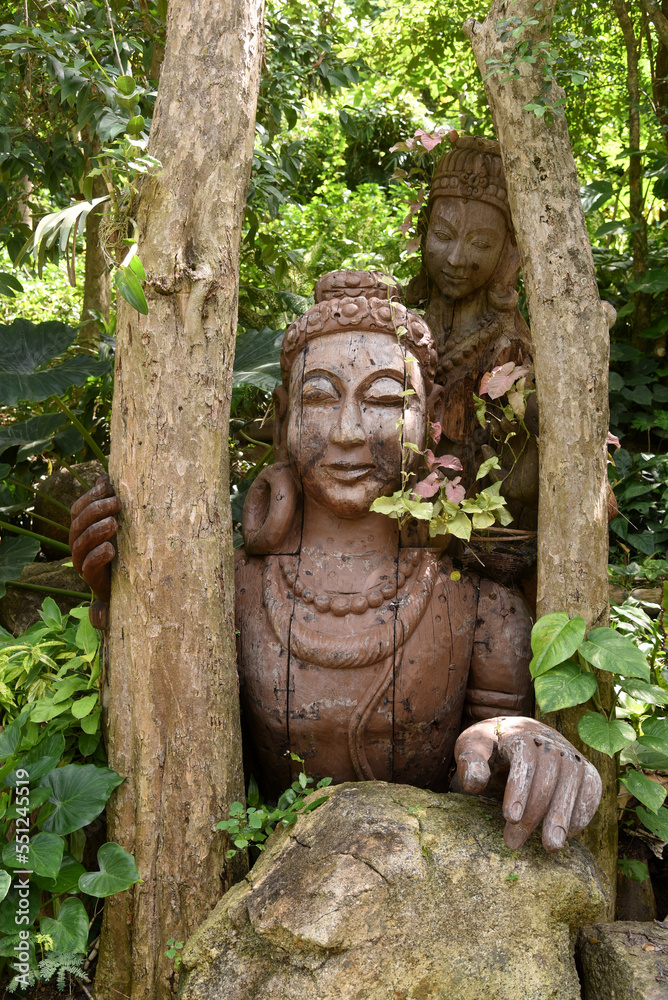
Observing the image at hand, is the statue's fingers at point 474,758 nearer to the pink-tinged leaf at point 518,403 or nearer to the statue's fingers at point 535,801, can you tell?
the statue's fingers at point 535,801

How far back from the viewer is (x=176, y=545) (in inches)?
96.7

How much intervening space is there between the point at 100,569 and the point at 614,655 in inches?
60.0

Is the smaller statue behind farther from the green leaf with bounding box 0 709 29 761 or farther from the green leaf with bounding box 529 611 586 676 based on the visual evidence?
the green leaf with bounding box 0 709 29 761

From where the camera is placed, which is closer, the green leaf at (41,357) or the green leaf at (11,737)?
the green leaf at (11,737)

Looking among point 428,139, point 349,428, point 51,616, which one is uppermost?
point 428,139

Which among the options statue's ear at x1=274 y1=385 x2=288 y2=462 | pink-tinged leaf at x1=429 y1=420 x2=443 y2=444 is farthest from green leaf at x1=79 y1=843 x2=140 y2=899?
pink-tinged leaf at x1=429 y1=420 x2=443 y2=444

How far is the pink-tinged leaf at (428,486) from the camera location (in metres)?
2.71

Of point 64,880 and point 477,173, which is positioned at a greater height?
point 477,173

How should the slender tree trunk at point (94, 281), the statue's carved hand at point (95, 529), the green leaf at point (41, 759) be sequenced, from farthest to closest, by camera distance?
the slender tree trunk at point (94, 281)
the green leaf at point (41, 759)
the statue's carved hand at point (95, 529)

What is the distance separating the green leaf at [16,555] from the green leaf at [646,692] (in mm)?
2584

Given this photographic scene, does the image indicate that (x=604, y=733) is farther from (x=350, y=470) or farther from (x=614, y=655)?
(x=350, y=470)

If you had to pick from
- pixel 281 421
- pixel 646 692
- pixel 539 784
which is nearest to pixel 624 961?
pixel 539 784

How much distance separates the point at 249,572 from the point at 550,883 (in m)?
1.37

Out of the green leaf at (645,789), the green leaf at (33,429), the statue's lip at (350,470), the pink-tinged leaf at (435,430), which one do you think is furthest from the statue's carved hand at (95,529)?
the green leaf at (33,429)
